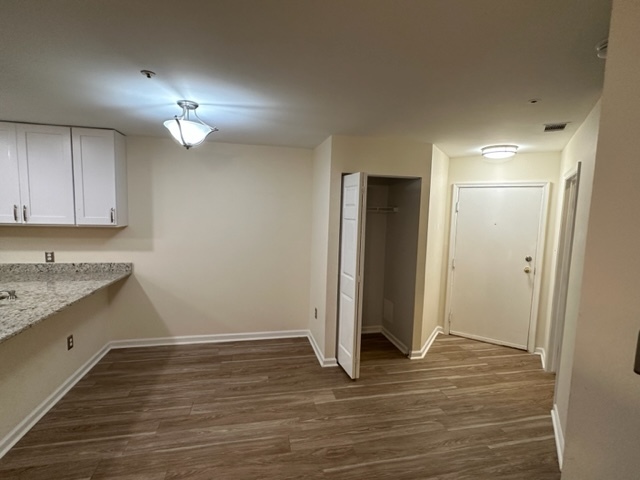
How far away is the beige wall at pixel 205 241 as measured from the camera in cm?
344

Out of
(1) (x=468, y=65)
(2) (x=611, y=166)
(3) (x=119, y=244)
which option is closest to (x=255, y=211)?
(3) (x=119, y=244)

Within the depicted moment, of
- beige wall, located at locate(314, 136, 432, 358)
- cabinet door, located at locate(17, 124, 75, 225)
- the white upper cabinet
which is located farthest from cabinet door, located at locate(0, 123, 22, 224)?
beige wall, located at locate(314, 136, 432, 358)

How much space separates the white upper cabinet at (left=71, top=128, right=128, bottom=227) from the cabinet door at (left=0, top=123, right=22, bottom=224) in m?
0.48

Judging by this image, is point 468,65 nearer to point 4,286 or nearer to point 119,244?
point 119,244

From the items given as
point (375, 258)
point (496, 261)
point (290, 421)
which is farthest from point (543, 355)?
point (290, 421)

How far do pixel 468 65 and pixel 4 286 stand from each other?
425 cm

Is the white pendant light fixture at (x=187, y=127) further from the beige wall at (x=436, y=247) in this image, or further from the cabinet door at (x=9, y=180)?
the beige wall at (x=436, y=247)

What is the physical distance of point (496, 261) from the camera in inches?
152

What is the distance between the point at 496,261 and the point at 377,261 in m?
1.52

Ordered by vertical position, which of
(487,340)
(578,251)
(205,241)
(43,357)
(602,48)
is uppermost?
(602,48)

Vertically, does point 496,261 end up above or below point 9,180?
below

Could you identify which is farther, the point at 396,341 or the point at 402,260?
the point at 396,341

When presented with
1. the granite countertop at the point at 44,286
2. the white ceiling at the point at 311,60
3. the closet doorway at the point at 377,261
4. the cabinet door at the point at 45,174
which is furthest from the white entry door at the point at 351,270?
the cabinet door at the point at 45,174

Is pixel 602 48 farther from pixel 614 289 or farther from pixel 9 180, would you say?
pixel 9 180
